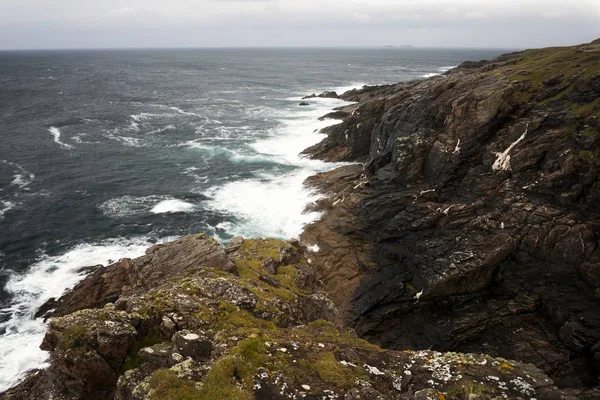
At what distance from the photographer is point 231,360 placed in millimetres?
12930

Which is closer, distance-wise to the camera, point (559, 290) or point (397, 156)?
point (559, 290)

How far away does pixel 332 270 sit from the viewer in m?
32.5

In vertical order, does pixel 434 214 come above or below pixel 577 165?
below

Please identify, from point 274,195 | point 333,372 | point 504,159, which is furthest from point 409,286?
point 274,195

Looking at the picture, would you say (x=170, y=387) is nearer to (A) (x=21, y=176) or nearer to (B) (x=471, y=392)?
(B) (x=471, y=392)

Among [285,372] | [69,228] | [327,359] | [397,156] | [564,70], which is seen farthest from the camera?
[69,228]

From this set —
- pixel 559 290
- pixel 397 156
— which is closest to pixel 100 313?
pixel 559 290

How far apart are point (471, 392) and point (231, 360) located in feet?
26.7

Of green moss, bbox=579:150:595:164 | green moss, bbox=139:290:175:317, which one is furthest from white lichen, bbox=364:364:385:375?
green moss, bbox=579:150:595:164

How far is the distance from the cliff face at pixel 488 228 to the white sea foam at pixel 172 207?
1780cm

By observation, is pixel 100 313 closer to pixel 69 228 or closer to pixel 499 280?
pixel 499 280

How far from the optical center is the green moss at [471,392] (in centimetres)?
1195

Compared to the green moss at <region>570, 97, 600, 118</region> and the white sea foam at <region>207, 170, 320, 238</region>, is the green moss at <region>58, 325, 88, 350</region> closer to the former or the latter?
the white sea foam at <region>207, 170, 320, 238</region>

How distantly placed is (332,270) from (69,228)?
1192 inches
